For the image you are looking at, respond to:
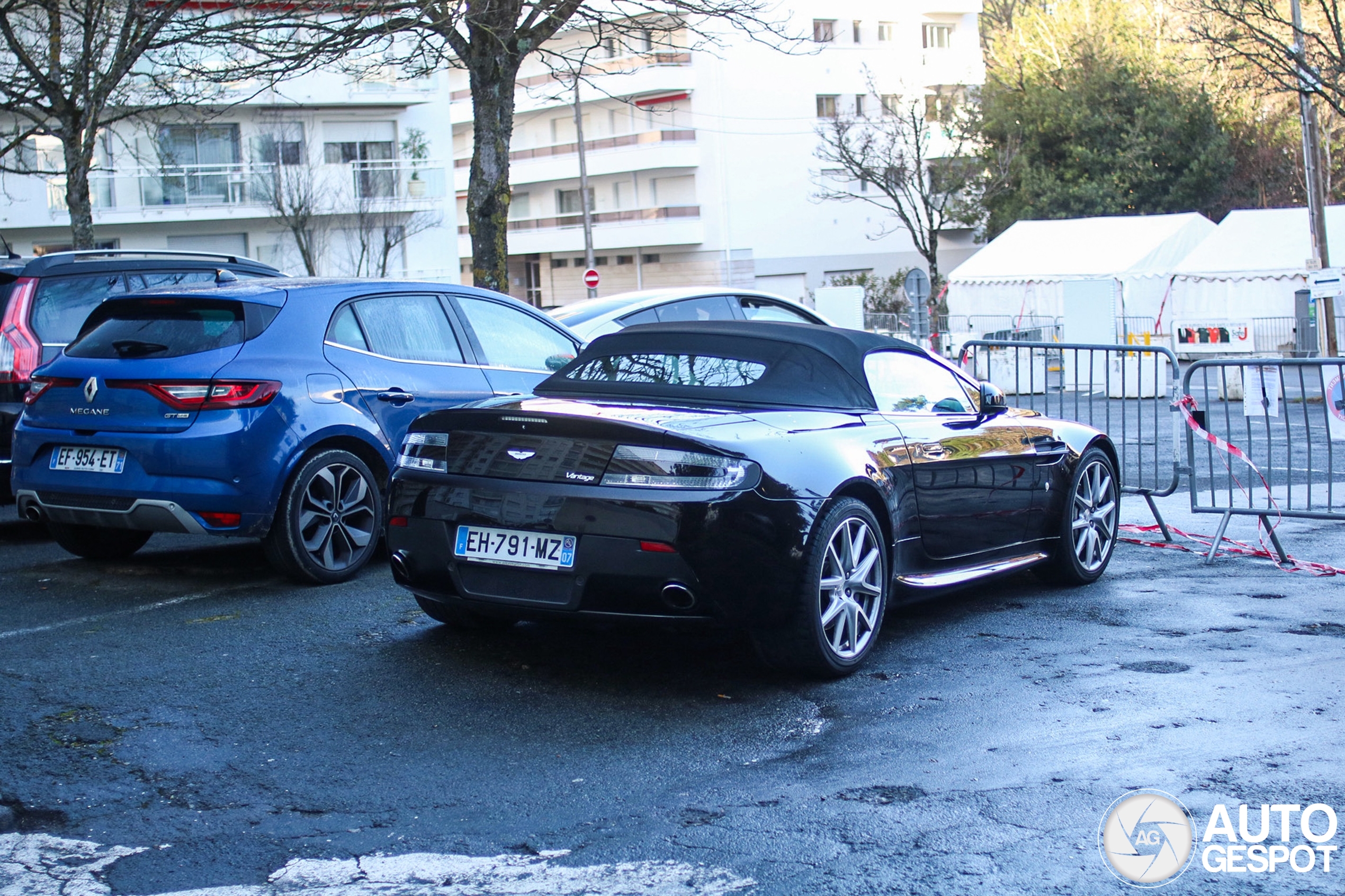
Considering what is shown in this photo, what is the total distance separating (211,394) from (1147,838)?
481 cm

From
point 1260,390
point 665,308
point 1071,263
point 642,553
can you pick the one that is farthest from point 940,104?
point 642,553

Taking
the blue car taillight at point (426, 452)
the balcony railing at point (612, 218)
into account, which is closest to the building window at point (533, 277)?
the balcony railing at point (612, 218)

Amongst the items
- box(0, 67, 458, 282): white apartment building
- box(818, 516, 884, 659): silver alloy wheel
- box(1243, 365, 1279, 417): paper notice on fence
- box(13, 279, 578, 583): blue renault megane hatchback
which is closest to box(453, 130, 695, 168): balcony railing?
box(0, 67, 458, 282): white apartment building

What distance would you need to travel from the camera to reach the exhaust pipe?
16.6 feet

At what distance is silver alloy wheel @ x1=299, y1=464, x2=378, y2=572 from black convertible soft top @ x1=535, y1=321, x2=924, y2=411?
1576 mm

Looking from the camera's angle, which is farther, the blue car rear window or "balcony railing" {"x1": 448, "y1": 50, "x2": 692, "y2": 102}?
"balcony railing" {"x1": 448, "y1": 50, "x2": 692, "y2": 102}

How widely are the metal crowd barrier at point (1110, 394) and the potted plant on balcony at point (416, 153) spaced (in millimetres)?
22238

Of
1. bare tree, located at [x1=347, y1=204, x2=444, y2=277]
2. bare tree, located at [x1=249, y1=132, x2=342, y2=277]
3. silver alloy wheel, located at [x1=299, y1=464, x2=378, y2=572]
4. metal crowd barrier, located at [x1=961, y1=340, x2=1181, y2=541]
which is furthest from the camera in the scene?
bare tree, located at [x1=347, y1=204, x2=444, y2=277]

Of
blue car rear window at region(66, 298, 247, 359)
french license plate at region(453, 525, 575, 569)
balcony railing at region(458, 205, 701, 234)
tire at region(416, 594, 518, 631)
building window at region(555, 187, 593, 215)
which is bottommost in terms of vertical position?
tire at region(416, 594, 518, 631)

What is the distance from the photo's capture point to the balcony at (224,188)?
39344 mm

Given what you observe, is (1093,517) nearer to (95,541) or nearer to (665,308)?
(665,308)

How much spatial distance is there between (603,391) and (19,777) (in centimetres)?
279

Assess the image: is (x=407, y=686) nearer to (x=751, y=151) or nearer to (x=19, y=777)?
(x=19, y=777)

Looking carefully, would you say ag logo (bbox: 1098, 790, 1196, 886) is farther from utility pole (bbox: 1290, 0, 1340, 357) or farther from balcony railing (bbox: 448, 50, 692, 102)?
balcony railing (bbox: 448, 50, 692, 102)
